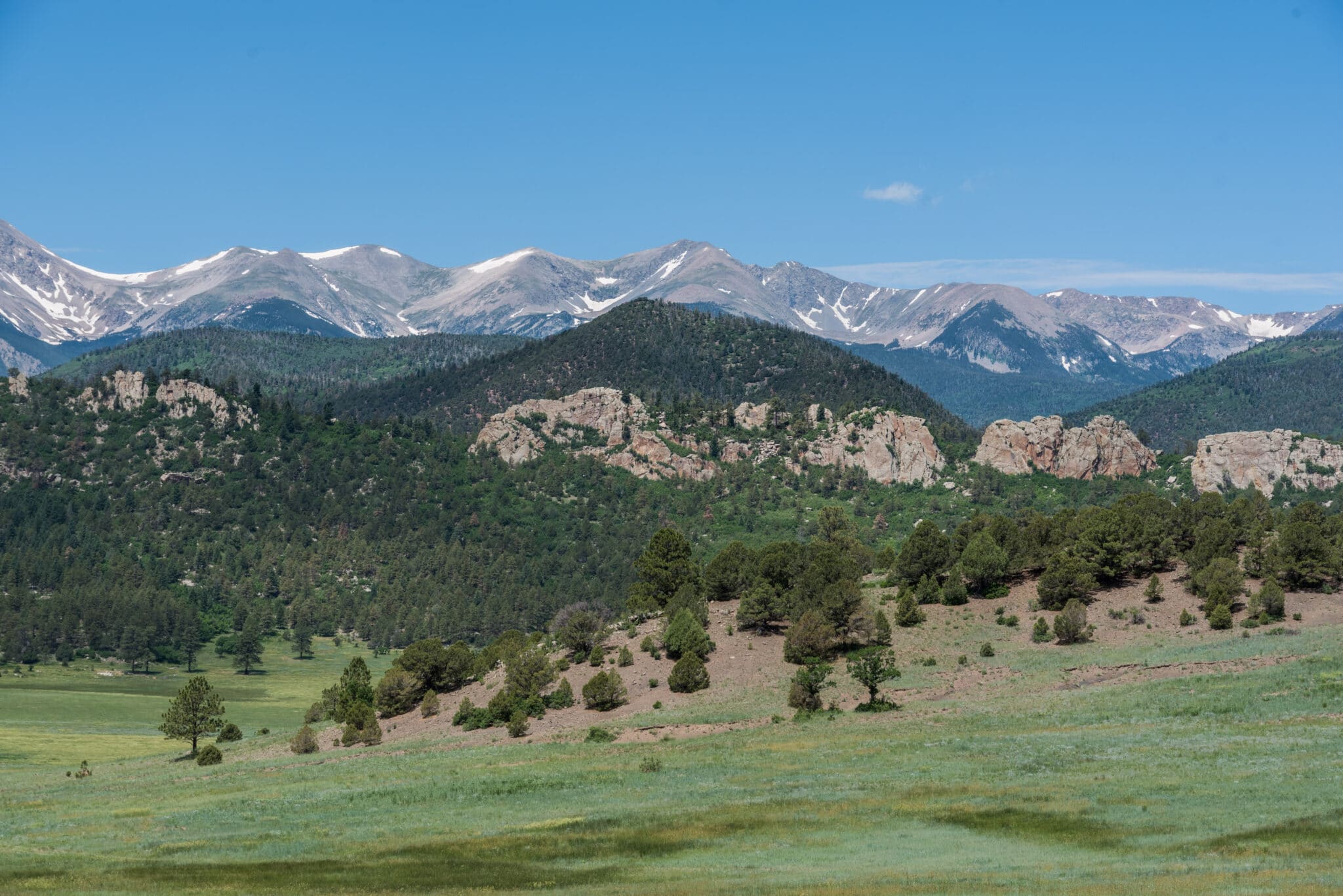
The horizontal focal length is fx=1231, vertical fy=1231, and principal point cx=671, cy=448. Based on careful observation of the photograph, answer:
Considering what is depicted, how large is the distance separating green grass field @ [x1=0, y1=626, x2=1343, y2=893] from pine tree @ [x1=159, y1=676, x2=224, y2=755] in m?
7.96

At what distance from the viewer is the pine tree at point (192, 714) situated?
11725 centimetres

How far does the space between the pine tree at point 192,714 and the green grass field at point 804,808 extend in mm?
7956

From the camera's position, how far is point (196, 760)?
107625mm

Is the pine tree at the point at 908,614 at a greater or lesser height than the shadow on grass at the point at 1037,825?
→ greater

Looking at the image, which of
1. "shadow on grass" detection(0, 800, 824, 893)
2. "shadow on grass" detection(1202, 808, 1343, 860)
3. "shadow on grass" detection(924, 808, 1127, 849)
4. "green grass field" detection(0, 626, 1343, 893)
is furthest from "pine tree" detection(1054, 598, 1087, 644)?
"shadow on grass" detection(1202, 808, 1343, 860)

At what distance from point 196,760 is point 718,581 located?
62714 mm

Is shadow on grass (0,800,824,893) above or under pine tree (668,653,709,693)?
under

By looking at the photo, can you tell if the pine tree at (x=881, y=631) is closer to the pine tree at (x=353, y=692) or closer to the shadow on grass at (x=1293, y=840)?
the pine tree at (x=353, y=692)

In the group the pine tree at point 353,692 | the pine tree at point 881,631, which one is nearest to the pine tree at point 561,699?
the pine tree at point 353,692

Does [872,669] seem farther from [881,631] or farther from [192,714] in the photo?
[192,714]

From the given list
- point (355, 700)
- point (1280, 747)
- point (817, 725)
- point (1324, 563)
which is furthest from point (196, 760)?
point (1324, 563)

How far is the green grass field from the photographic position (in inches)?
1982

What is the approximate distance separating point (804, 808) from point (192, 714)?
243 feet

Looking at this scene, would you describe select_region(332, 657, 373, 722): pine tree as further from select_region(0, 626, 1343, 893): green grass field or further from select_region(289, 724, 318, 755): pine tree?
select_region(0, 626, 1343, 893): green grass field
